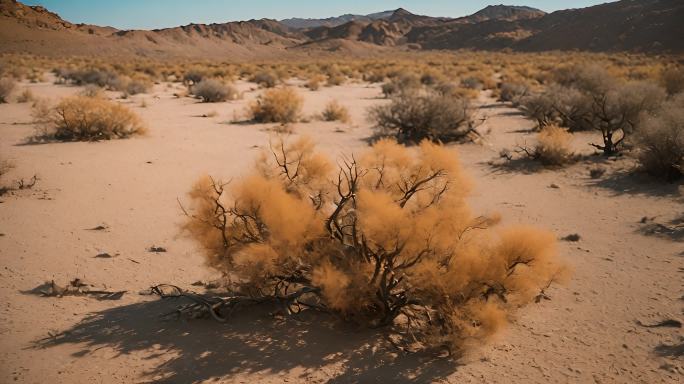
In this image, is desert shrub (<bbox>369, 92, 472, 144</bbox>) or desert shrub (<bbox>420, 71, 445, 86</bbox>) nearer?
desert shrub (<bbox>369, 92, 472, 144</bbox>)

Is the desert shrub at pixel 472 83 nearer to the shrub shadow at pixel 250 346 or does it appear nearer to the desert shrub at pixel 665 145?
the desert shrub at pixel 665 145

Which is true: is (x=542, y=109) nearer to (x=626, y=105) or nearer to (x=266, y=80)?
(x=626, y=105)

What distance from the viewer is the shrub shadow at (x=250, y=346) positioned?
4082 millimetres

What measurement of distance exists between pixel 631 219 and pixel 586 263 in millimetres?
2189

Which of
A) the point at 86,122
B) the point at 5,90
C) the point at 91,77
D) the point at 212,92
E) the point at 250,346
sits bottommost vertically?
the point at 250,346

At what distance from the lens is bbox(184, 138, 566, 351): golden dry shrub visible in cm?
417

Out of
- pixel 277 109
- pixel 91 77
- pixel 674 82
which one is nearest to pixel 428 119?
pixel 277 109

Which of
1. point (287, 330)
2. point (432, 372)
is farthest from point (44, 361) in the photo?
point (432, 372)

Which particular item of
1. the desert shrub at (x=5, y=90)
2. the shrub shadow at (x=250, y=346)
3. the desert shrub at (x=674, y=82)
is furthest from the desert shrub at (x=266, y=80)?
the shrub shadow at (x=250, y=346)

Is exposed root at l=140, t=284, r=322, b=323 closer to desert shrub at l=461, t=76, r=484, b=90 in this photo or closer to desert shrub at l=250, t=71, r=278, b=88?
desert shrub at l=461, t=76, r=484, b=90

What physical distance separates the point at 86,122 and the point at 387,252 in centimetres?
1196

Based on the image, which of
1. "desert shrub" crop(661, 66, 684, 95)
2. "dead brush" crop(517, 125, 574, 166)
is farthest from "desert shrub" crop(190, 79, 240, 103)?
"desert shrub" crop(661, 66, 684, 95)

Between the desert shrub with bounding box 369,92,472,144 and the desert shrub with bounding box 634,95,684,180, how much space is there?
16.3 feet

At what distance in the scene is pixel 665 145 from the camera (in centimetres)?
941
